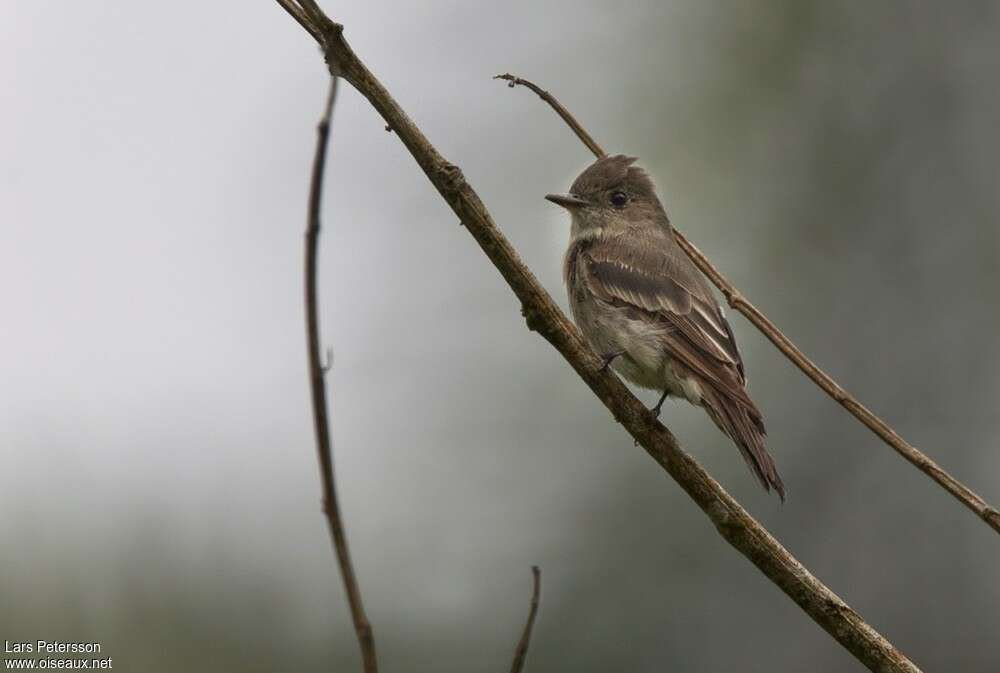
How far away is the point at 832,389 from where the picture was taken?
3.74 meters

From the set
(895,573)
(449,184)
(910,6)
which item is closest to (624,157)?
(449,184)

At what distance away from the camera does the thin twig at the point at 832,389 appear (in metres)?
3.28

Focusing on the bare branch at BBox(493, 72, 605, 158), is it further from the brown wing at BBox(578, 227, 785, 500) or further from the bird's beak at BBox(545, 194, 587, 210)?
the bird's beak at BBox(545, 194, 587, 210)

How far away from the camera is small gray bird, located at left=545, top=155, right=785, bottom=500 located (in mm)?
5039

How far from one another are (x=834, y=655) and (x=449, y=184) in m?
7.12

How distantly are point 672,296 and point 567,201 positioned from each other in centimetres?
115

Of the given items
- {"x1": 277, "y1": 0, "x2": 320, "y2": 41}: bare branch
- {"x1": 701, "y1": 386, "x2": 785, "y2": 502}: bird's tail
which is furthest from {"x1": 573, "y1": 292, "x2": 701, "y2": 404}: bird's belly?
{"x1": 277, "y1": 0, "x2": 320, "y2": 41}: bare branch

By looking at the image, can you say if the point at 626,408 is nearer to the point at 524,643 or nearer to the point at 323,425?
the point at 524,643

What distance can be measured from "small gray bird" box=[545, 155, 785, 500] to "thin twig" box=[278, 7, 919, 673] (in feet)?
2.28

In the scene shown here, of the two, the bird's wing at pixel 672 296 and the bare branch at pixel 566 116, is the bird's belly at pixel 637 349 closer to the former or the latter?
the bird's wing at pixel 672 296

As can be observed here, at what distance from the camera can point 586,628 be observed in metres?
10.1

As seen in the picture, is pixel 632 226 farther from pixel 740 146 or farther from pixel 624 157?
pixel 740 146

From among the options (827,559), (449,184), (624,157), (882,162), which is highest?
(882,162)

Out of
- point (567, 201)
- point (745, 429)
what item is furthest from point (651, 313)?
point (567, 201)
